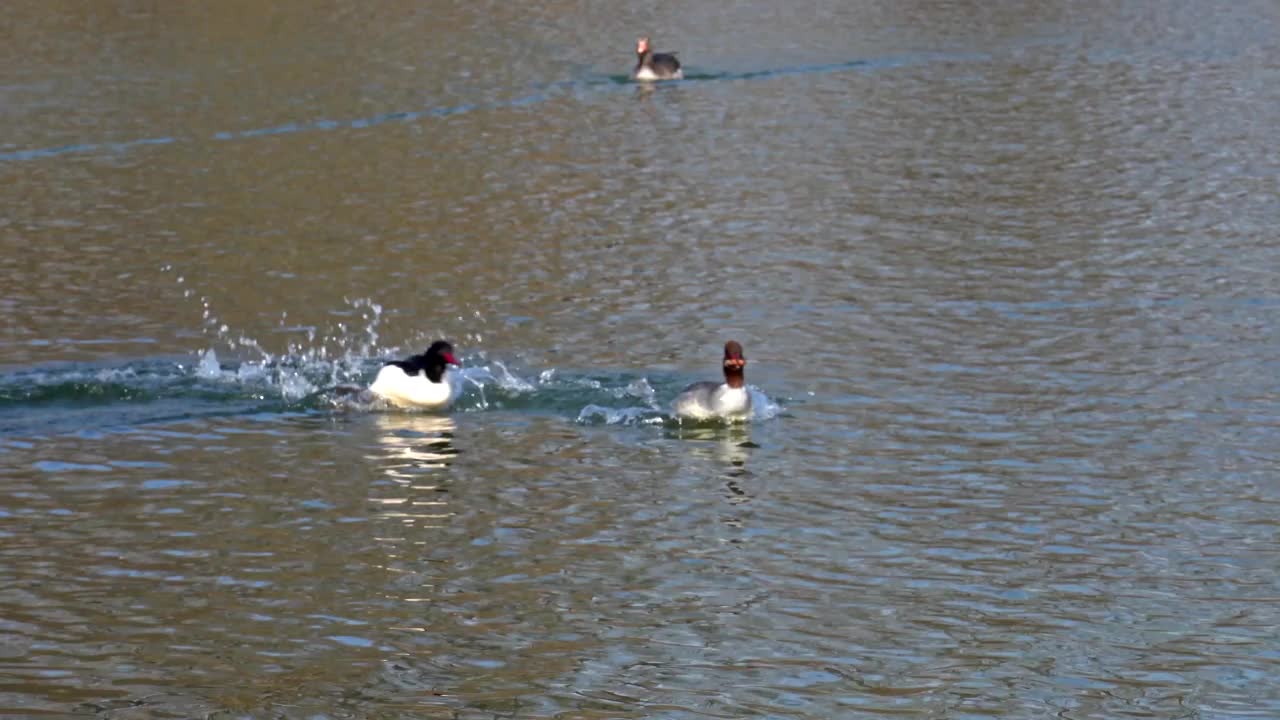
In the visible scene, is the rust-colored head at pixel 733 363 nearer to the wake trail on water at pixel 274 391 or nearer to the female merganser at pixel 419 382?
the wake trail on water at pixel 274 391

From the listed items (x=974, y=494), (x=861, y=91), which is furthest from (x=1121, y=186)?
(x=974, y=494)

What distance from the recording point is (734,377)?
1911 centimetres

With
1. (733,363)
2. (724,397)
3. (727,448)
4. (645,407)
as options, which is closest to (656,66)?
(645,407)

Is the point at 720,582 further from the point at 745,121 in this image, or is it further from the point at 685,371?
the point at 745,121

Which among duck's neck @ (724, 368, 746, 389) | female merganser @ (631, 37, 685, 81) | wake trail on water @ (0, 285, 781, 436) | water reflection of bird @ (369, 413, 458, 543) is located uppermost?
female merganser @ (631, 37, 685, 81)

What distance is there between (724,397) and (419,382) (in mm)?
3330

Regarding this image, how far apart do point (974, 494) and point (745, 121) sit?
968 inches

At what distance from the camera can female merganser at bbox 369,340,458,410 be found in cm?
2017

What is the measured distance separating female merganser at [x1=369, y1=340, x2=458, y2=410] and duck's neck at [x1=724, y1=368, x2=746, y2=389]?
294 cm

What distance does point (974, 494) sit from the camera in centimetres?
1681

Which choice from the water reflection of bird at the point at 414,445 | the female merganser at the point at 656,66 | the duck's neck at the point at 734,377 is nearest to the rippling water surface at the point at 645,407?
the water reflection of bird at the point at 414,445

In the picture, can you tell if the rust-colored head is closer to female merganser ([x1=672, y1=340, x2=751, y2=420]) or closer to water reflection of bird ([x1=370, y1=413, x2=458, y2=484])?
female merganser ([x1=672, y1=340, x2=751, y2=420])

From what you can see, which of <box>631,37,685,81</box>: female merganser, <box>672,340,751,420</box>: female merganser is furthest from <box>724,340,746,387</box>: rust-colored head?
<box>631,37,685,81</box>: female merganser

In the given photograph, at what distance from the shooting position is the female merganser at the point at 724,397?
19000mm
